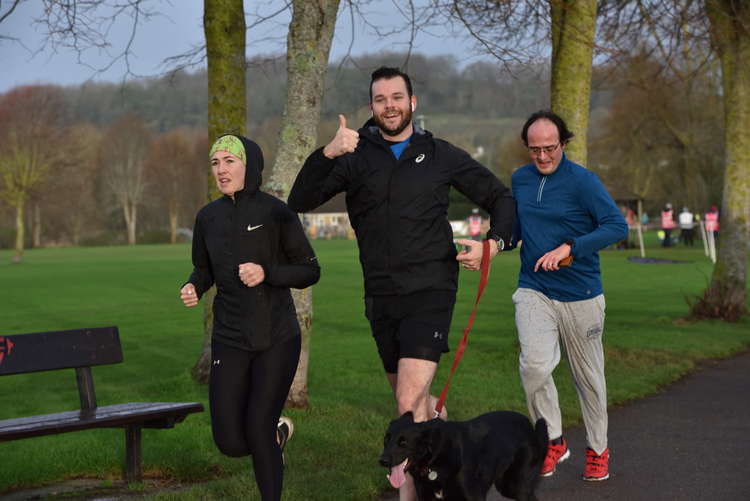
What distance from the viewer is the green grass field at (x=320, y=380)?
655 centimetres

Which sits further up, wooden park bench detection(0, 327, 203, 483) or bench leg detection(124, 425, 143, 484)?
wooden park bench detection(0, 327, 203, 483)

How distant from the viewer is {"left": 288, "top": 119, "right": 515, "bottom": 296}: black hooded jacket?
4594mm

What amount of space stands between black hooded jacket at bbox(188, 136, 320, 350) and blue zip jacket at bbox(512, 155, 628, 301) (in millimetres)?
1510

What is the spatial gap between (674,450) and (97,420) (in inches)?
160

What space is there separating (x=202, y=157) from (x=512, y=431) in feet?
393

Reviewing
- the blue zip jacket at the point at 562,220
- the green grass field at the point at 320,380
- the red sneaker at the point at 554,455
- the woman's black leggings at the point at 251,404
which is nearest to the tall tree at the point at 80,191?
the green grass field at the point at 320,380

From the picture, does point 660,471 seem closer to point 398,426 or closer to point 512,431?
point 512,431

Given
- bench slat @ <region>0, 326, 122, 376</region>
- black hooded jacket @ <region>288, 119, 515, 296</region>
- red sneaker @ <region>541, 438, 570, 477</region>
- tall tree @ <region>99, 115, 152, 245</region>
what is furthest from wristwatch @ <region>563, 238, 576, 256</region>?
tall tree @ <region>99, 115, 152, 245</region>

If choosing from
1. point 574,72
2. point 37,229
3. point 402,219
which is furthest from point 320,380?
point 37,229

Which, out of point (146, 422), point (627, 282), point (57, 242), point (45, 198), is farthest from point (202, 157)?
point (146, 422)

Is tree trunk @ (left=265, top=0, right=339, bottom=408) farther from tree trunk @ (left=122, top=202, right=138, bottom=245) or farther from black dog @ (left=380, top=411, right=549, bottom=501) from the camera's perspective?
tree trunk @ (left=122, top=202, right=138, bottom=245)

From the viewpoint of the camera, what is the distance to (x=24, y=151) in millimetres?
56531

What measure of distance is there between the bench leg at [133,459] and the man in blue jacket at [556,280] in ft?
8.59

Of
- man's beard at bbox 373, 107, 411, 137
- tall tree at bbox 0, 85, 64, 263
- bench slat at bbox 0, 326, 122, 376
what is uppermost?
tall tree at bbox 0, 85, 64, 263
